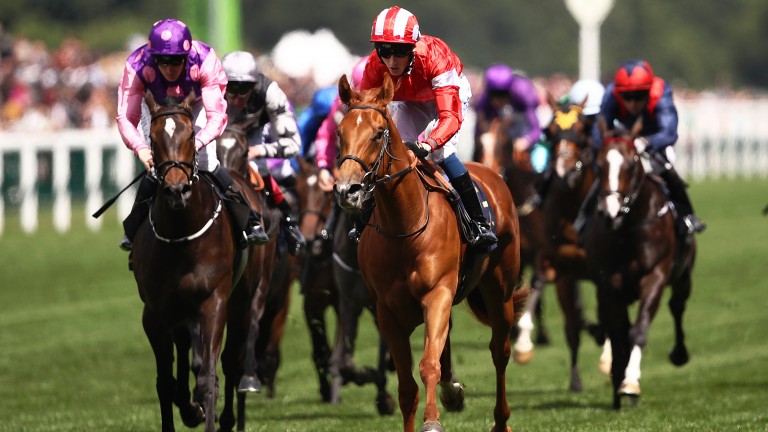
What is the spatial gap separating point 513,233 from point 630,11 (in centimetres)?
5954

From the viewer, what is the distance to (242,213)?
8.77 meters

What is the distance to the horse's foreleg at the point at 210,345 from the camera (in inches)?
319

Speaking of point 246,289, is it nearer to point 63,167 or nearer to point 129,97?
point 129,97

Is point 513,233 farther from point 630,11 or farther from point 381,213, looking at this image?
point 630,11

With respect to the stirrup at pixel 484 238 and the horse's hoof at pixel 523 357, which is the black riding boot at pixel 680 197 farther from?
the stirrup at pixel 484 238

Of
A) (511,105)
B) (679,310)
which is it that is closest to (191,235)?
(679,310)

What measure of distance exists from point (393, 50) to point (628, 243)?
3293 millimetres

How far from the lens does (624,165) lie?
34.3ft

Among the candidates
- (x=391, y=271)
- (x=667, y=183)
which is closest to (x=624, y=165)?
(x=667, y=183)

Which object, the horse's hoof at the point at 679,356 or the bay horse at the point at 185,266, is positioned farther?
the horse's hoof at the point at 679,356

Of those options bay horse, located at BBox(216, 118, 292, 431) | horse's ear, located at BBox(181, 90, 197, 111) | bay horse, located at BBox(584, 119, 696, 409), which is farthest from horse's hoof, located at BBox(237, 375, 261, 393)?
bay horse, located at BBox(584, 119, 696, 409)

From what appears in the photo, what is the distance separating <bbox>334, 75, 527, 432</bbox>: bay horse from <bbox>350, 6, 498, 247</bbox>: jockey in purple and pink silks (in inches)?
8.1

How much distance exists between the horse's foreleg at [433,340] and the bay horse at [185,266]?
120 cm

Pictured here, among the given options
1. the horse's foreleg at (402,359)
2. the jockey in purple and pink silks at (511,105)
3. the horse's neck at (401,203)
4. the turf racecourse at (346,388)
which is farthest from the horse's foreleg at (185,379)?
the jockey in purple and pink silks at (511,105)
